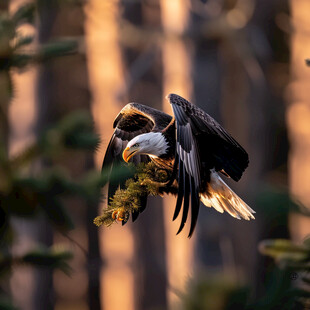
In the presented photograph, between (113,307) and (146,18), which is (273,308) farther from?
(146,18)

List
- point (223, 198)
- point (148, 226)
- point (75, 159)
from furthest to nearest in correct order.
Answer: point (75, 159) < point (148, 226) < point (223, 198)

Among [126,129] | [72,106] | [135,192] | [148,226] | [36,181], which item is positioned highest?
[72,106]

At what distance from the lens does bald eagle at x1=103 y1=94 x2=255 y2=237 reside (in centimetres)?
342

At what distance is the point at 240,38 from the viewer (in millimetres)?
9953

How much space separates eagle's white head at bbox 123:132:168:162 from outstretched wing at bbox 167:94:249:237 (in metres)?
0.25

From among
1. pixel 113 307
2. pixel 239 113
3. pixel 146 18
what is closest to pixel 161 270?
pixel 113 307

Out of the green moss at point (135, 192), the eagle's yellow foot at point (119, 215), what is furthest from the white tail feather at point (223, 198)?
the eagle's yellow foot at point (119, 215)

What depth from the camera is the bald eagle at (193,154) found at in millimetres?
3418

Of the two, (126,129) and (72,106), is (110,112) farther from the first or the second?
(126,129)

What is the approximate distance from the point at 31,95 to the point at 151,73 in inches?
227

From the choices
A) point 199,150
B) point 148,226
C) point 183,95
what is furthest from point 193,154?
point 148,226

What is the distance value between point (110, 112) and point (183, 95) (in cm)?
305

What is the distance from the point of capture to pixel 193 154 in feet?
11.6

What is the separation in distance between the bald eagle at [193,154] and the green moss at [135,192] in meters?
0.09
